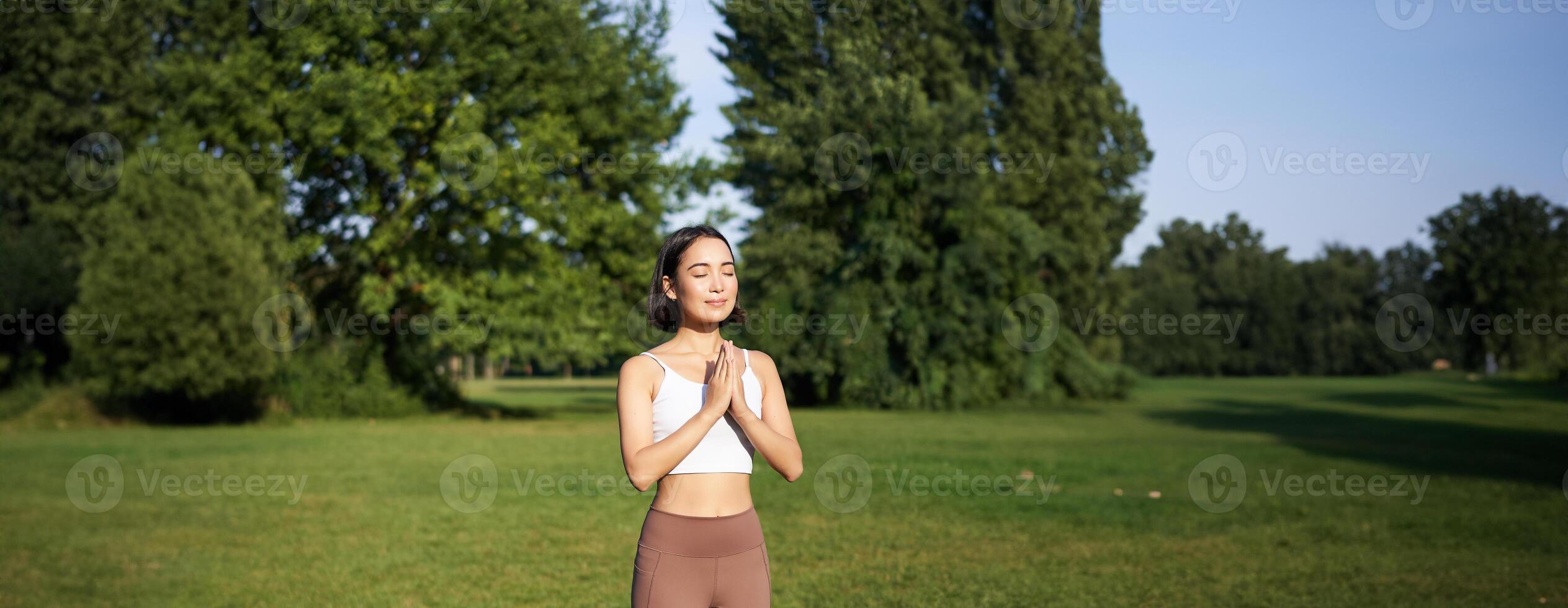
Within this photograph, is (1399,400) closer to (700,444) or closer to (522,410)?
(522,410)

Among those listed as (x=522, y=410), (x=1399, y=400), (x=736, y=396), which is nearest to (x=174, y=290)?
(x=522, y=410)

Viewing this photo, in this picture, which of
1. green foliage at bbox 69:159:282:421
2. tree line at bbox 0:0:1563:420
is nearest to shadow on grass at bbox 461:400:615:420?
tree line at bbox 0:0:1563:420

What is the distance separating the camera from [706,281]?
2926 millimetres

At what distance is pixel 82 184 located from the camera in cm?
3131

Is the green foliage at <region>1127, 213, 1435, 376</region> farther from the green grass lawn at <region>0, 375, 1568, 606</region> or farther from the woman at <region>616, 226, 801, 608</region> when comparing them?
the woman at <region>616, 226, 801, 608</region>

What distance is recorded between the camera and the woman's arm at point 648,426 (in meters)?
2.74

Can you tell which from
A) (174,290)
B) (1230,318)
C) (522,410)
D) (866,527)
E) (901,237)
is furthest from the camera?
(1230,318)

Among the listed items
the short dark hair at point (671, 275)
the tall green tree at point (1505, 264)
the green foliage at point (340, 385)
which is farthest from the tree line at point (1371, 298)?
the short dark hair at point (671, 275)

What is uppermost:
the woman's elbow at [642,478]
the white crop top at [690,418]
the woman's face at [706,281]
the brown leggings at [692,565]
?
the woman's face at [706,281]

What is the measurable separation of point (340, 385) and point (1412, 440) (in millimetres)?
25081

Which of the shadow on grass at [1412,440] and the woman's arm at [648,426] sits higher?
the woman's arm at [648,426]

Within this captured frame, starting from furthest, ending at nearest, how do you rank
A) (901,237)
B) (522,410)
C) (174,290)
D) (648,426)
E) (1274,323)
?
(1274,323) → (901,237) → (522,410) → (174,290) → (648,426)

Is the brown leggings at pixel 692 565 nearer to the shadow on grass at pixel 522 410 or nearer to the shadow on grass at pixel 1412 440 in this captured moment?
the shadow on grass at pixel 1412 440

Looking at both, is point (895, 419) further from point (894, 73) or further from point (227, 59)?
point (227, 59)
